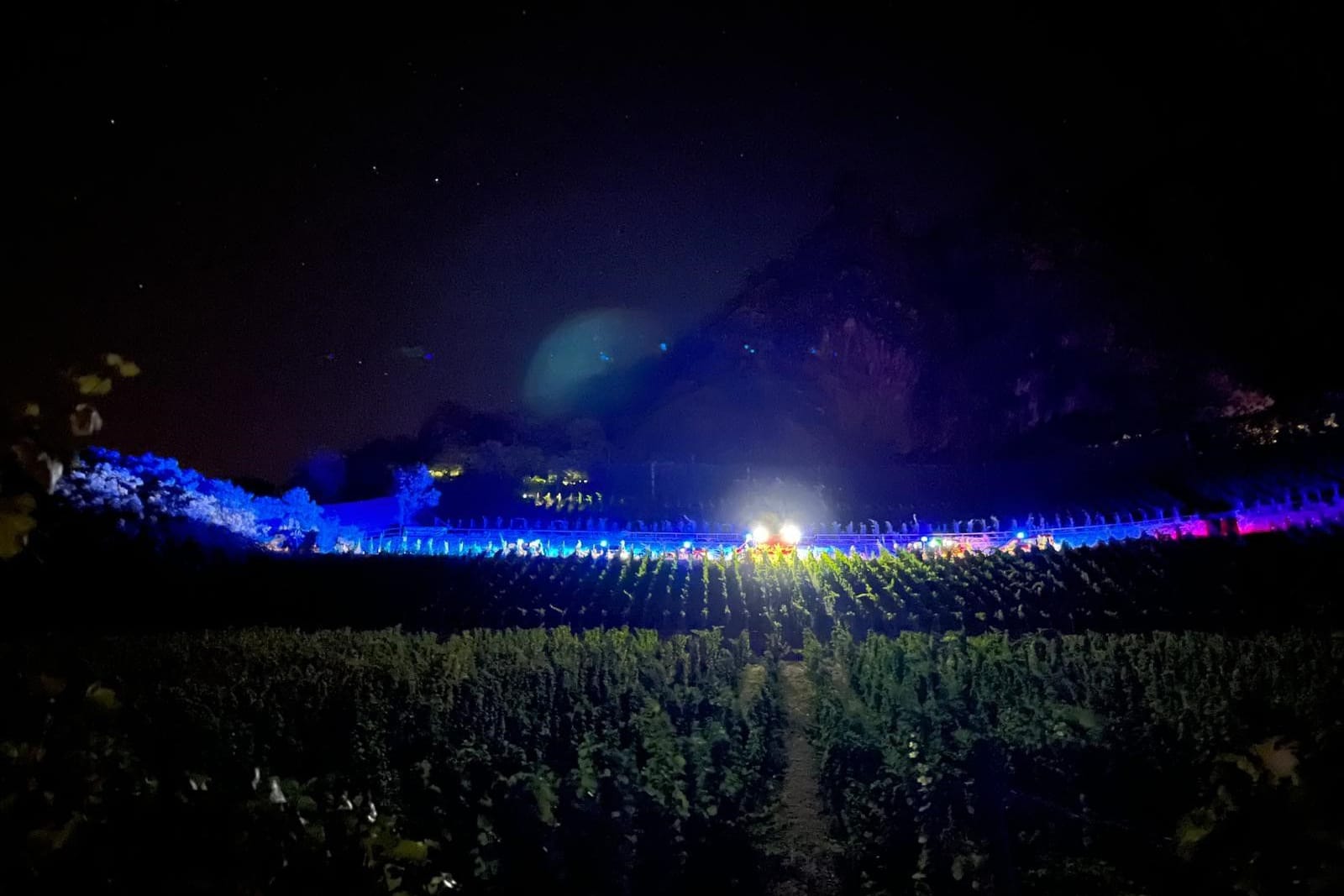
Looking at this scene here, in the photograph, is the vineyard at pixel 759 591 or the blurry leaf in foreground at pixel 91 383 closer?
the blurry leaf in foreground at pixel 91 383

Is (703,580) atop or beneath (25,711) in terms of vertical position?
atop

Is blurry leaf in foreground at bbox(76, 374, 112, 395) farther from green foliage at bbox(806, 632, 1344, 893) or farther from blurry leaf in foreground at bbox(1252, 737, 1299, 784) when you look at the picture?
green foliage at bbox(806, 632, 1344, 893)

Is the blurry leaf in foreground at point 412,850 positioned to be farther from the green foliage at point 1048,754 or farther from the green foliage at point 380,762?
the green foliage at point 1048,754

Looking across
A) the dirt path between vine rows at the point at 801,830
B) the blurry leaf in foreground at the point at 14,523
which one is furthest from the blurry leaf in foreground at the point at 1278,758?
the dirt path between vine rows at the point at 801,830

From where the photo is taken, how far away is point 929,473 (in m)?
38.6

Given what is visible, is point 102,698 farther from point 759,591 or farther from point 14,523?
point 759,591

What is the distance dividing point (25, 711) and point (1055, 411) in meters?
45.3

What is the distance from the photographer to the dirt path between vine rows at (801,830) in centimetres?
511

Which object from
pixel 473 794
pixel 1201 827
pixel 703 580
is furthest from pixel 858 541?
pixel 1201 827

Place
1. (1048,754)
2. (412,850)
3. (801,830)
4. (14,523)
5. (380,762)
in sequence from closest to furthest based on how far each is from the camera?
(14,523)
(412,850)
(1048,754)
(380,762)
(801,830)

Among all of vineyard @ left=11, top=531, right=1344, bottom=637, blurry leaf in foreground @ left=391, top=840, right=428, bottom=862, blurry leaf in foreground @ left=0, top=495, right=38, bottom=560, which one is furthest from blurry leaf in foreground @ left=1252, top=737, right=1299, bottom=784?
vineyard @ left=11, top=531, right=1344, bottom=637

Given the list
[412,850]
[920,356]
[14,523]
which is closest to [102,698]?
[14,523]

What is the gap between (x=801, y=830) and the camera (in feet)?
19.1

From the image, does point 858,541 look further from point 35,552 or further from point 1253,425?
point 35,552
